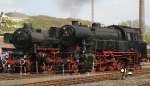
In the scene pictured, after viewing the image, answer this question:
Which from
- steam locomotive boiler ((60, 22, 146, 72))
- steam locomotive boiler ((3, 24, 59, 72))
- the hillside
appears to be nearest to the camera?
steam locomotive boiler ((3, 24, 59, 72))

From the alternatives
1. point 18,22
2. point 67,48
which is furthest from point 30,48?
point 18,22

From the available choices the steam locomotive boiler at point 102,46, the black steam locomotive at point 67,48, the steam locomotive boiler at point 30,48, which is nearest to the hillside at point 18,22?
the steam locomotive boiler at point 102,46

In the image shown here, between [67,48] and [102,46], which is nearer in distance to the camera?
[67,48]

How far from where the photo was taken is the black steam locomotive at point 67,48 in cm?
2859

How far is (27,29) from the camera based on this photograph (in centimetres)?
2917

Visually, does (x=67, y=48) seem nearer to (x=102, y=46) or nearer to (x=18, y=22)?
(x=102, y=46)

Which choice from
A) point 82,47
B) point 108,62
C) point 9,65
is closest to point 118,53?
point 108,62

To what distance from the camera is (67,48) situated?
29.7 metres

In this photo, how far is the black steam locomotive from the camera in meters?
28.6

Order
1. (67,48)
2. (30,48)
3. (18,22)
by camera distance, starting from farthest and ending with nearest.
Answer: (18,22), (67,48), (30,48)

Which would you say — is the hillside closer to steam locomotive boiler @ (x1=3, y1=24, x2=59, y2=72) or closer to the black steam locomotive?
steam locomotive boiler @ (x1=3, y1=24, x2=59, y2=72)

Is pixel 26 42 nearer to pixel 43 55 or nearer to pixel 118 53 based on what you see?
pixel 43 55

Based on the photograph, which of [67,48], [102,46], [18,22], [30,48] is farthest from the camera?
[18,22]

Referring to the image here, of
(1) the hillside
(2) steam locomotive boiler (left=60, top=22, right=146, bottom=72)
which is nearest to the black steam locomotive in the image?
(2) steam locomotive boiler (left=60, top=22, right=146, bottom=72)
